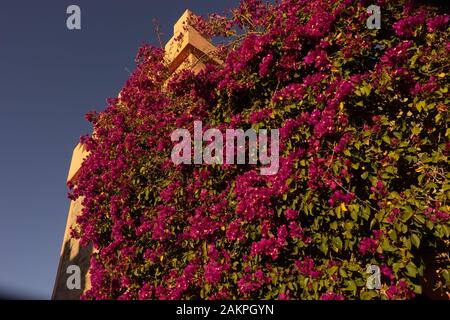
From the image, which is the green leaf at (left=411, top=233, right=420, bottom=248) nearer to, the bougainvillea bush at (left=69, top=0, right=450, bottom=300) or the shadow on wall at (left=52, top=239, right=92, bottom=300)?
the bougainvillea bush at (left=69, top=0, right=450, bottom=300)

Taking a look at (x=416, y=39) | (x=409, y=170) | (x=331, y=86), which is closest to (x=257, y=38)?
(x=331, y=86)

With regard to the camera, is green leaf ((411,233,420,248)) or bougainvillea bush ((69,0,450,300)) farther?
bougainvillea bush ((69,0,450,300))

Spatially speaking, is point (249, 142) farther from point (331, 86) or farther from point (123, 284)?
point (123, 284)

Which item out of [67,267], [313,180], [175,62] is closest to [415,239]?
[313,180]

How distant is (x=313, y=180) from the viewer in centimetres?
346

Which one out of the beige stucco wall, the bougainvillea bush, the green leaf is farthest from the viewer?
the beige stucco wall

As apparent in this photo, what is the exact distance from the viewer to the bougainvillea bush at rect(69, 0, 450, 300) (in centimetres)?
327

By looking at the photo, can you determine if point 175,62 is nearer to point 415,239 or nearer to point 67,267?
point 67,267

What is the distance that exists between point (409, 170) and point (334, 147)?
32.1 inches

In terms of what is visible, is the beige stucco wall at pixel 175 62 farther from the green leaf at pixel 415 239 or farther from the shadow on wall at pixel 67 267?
the green leaf at pixel 415 239

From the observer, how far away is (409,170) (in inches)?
140

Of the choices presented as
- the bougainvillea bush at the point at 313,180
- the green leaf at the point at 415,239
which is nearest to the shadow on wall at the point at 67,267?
the bougainvillea bush at the point at 313,180

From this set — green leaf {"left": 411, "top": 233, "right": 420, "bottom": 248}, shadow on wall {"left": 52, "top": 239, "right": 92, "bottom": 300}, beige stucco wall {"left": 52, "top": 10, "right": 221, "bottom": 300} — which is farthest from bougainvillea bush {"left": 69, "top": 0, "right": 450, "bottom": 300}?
shadow on wall {"left": 52, "top": 239, "right": 92, "bottom": 300}

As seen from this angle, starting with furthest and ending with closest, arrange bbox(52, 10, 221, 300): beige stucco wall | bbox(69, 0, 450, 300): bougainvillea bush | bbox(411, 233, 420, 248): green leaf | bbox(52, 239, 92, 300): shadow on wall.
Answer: bbox(52, 239, 92, 300): shadow on wall → bbox(52, 10, 221, 300): beige stucco wall → bbox(69, 0, 450, 300): bougainvillea bush → bbox(411, 233, 420, 248): green leaf
